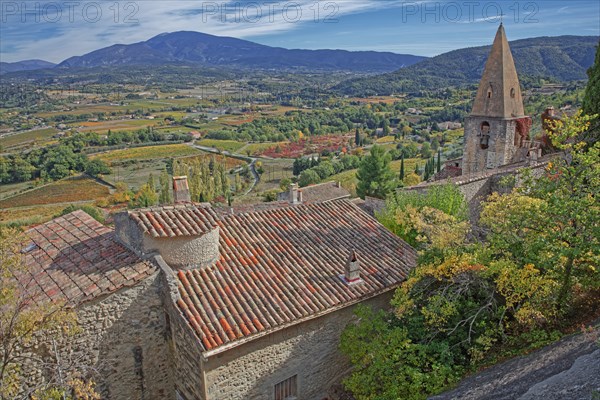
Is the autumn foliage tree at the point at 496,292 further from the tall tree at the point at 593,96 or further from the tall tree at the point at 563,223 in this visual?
the tall tree at the point at 593,96

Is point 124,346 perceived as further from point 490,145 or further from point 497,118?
point 490,145

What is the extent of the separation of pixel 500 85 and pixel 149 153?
289ft

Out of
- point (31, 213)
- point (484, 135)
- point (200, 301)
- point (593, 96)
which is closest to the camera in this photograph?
point (200, 301)

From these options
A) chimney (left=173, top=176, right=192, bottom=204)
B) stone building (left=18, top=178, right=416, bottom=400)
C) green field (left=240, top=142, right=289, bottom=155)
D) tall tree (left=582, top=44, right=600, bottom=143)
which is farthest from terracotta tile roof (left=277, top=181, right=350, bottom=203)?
green field (left=240, top=142, right=289, bottom=155)

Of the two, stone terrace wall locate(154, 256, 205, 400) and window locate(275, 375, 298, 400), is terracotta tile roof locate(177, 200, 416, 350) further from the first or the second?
window locate(275, 375, 298, 400)

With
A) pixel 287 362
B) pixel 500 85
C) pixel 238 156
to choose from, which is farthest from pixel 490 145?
pixel 238 156

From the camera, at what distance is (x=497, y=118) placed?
31.9 m

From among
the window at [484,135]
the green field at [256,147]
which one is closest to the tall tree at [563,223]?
the window at [484,135]

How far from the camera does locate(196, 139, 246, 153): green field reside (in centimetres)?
11169

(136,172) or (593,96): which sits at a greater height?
(593,96)

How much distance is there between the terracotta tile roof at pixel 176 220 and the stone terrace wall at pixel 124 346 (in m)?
1.18

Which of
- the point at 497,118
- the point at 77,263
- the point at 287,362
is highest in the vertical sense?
the point at 497,118

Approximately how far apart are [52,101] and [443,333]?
191m

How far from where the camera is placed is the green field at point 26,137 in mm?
107219
